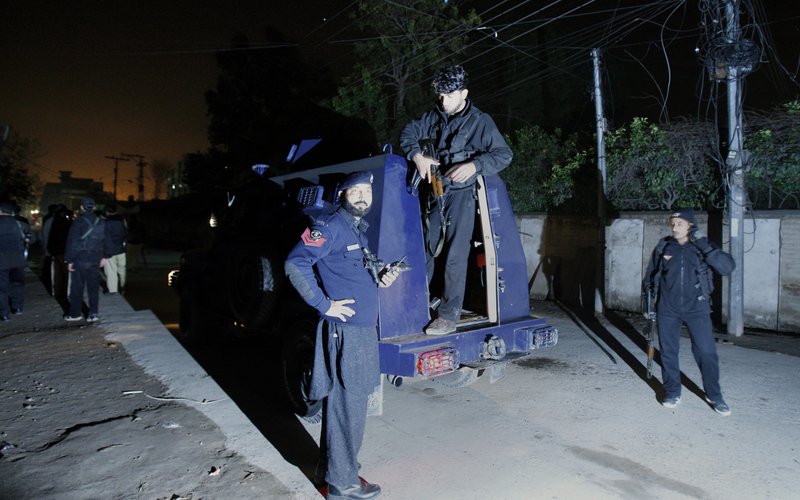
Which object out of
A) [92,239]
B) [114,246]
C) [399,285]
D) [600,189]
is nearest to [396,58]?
[600,189]

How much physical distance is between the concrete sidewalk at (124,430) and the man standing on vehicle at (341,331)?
1.35ft

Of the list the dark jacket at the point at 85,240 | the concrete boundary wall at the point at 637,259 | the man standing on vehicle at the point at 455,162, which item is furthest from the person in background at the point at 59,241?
the concrete boundary wall at the point at 637,259

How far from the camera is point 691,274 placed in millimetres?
4805

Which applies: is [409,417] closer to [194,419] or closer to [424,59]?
[194,419]

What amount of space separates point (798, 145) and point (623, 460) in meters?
7.05

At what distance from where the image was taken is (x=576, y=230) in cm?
1106

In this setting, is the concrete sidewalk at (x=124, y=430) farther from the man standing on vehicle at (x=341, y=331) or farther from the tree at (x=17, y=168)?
the tree at (x=17, y=168)

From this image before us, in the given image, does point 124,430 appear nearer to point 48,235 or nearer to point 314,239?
point 314,239

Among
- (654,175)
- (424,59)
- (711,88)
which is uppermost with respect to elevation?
(424,59)

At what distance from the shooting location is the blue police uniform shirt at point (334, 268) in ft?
10.2

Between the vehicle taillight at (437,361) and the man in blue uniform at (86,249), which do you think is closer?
the vehicle taillight at (437,361)

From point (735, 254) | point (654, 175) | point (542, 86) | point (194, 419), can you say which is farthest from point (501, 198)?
point (542, 86)

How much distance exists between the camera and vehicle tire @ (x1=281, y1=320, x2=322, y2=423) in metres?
4.46

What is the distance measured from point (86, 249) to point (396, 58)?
12648 millimetres
